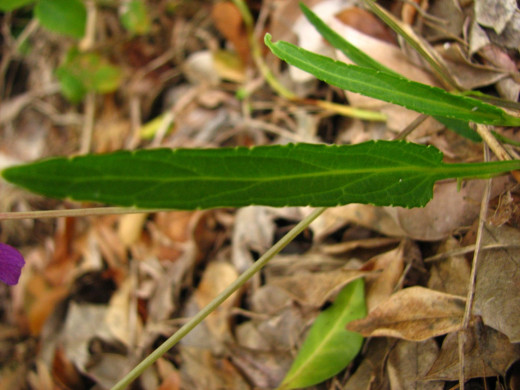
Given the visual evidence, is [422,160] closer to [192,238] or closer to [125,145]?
[192,238]

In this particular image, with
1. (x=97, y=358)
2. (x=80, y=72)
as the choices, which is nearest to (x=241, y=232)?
(x=97, y=358)

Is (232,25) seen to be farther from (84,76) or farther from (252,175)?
(252,175)

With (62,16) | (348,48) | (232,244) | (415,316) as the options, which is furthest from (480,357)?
(62,16)

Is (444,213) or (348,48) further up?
(348,48)

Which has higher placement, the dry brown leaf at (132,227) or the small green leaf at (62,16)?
the small green leaf at (62,16)

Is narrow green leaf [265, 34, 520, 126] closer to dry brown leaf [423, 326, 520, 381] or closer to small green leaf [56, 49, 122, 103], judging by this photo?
dry brown leaf [423, 326, 520, 381]

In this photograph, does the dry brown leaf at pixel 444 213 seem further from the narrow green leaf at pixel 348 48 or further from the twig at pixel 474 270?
the narrow green leaf at pixel 348 48

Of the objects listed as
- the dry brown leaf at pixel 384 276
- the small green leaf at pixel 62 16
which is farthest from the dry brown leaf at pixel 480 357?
the small green leaf at pixel 62 16
